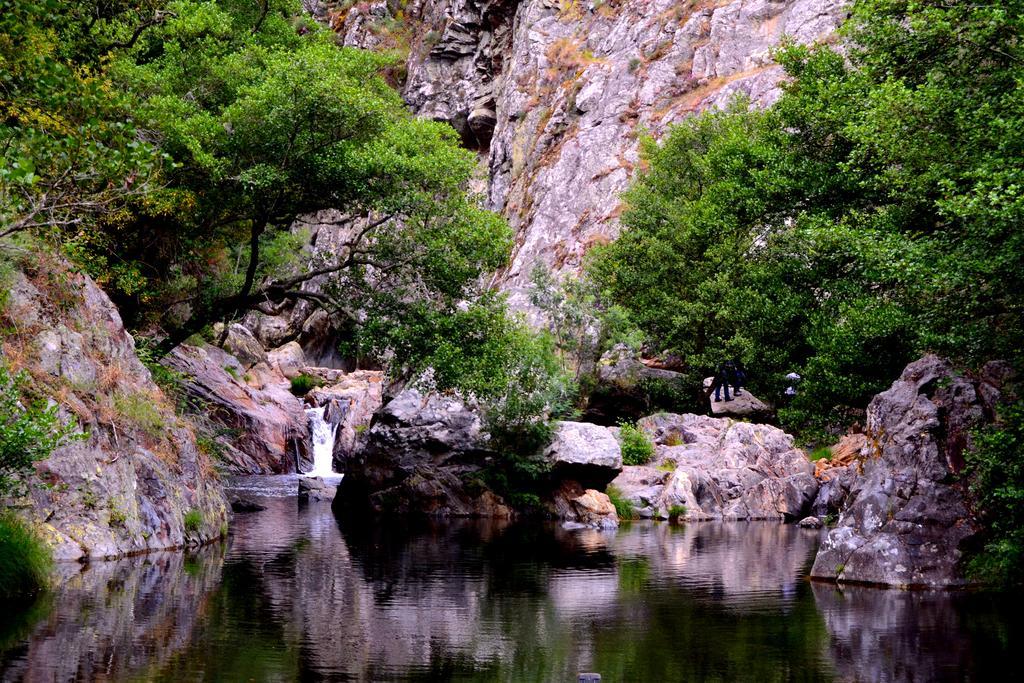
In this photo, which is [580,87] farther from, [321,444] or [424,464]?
[424,464]

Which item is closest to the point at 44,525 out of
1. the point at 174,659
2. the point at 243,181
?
the point at 174,659

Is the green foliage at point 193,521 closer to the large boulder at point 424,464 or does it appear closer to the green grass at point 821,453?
the large boulder at point 424,464

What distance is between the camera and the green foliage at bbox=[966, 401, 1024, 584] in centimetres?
1508

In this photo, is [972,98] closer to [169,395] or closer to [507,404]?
[507,404]

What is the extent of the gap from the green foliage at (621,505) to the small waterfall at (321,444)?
662 inches

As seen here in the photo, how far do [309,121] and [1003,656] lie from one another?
2277 cm

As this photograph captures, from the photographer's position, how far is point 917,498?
1747cm

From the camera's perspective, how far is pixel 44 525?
55.2 ft

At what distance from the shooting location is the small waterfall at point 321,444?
4738 cm

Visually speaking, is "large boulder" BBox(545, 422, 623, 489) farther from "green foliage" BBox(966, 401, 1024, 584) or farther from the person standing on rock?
"green foliage" BBox(966, 401, 1024, 584)

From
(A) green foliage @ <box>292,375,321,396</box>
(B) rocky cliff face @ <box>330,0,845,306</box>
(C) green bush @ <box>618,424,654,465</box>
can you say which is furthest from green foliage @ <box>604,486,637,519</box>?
(A) green foliage @ <box>292,375,321,396</box>

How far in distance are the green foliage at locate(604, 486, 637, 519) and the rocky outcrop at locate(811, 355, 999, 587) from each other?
1562 cm

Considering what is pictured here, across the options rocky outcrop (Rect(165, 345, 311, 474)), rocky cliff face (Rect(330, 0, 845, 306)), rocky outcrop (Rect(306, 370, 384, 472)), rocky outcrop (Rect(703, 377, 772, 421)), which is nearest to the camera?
rocky outcrop (Rect(165, 345, 311, 474))

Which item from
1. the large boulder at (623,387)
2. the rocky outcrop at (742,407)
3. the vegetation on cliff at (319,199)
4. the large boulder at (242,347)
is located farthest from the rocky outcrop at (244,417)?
the rocky outcrop at (742,407)
